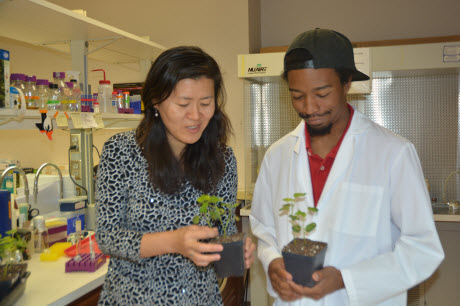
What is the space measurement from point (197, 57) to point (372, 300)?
89 centimetres

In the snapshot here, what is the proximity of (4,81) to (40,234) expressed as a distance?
81cm

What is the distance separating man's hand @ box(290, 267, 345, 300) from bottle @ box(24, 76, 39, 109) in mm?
1626

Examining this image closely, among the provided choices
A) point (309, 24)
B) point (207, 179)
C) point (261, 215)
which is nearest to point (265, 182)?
point (261, 215)

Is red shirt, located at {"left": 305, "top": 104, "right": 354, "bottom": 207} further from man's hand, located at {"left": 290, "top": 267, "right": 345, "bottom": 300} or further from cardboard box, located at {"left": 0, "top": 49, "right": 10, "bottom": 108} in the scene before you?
cardboard box, located at {"left": 0, "top": 49, "right": 10, "bottom": 108}

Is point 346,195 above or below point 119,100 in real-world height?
below

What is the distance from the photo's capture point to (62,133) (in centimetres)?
460

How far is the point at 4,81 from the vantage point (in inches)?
72.7

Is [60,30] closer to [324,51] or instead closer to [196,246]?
[324,51]

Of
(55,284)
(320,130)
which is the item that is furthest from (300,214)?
(55,284)

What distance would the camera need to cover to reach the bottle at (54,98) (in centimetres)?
218

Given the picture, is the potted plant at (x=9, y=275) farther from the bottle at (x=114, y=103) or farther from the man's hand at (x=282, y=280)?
the bottle at (x=114, y=103)

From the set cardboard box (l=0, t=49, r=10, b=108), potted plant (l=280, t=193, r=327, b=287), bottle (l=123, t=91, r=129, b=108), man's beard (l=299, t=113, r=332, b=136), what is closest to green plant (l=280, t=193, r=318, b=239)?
potted plant (l=280, t=193, r=327, b=287)

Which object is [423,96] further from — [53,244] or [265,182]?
[53,244]

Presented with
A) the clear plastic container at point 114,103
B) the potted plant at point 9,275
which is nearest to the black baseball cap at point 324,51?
the potted plant at point 9,275
